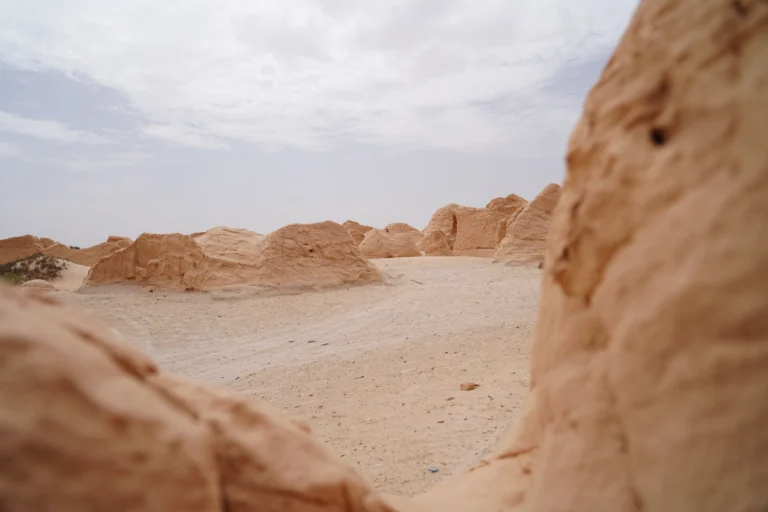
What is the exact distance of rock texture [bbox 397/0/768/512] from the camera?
1.46 meters

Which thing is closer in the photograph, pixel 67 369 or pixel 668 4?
pixel 67 369

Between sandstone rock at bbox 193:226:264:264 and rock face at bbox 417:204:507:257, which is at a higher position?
rock face at bbox 417:204:507:257

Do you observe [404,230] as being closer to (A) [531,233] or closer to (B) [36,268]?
(A) [531,233]

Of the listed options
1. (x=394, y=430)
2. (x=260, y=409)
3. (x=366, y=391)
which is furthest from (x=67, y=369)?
(x=366, y=391)

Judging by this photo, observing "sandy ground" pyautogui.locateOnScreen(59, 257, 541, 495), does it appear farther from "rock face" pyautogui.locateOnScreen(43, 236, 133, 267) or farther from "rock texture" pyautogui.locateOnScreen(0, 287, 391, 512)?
"rock face" pyautogui.locateOnScreen(43, 236, 133, 267)

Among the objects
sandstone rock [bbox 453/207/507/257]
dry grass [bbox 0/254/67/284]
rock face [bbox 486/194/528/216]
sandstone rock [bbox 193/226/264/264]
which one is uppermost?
rock face [bbox 486/194/528/216]

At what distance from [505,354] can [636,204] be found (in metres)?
5.44

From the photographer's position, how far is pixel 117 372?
4.79 feet

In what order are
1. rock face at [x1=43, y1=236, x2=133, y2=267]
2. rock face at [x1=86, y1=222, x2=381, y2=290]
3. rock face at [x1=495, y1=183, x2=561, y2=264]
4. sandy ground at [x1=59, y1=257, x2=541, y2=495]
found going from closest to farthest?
sandy ground at [x1=59, y1=257, x2=541, y2=495]
rock face at [x1=86, y1=222, x2=381, y2=290]
rock face at [x1=495, y1=183, x2=561, y2=264]
rock face at [x1=43, y1=236, x2=133, y2=267]

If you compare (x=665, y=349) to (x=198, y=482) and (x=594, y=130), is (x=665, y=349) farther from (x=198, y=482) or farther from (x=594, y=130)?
(x=198, y=482)

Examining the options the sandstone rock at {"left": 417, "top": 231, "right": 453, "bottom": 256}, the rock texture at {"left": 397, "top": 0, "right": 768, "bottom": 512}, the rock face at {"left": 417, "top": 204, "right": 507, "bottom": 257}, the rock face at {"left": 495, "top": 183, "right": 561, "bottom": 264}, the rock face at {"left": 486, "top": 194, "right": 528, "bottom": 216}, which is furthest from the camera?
the sandstone rock at {"left": 417, "top": 231, "right": 453, "bottom": 256}

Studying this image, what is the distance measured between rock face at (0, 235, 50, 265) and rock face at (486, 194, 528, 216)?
68.8 feet

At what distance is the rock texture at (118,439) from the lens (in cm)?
120

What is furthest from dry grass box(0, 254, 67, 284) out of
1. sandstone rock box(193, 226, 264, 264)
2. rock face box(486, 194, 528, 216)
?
rock face box(486, 194, 528, 216)
